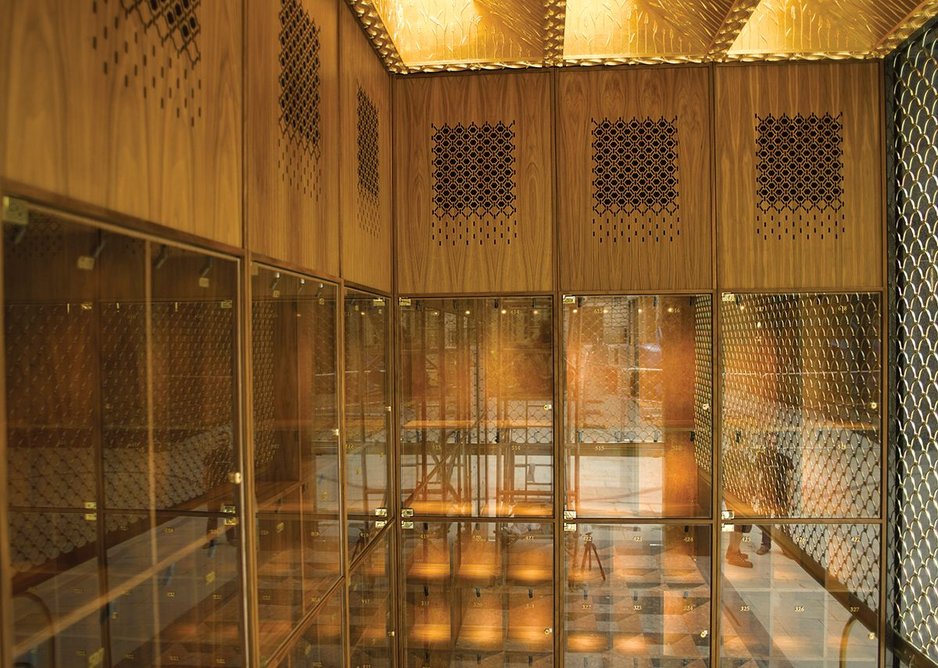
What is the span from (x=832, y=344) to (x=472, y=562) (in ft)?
7.22

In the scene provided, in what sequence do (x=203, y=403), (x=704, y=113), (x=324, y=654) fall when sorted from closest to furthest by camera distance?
1. (x=203, y=403)
2. (x=324, y=654)
3. (x=704, y=113)

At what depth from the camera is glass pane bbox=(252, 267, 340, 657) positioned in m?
1.86

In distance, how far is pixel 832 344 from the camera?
3.33m

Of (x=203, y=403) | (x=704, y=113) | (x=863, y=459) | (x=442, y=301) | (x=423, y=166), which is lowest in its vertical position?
(x=863, y=459)

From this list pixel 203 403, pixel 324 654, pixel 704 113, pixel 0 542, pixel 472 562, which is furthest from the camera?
pixel 472 562

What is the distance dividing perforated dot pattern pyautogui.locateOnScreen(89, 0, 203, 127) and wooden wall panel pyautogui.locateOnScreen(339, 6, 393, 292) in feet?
Answer: 3.47

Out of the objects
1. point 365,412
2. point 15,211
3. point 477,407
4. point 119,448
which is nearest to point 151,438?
point 119,448

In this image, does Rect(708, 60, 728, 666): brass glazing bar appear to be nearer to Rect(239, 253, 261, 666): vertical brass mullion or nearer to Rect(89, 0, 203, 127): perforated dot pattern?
Rect(239, 253, 261, 666): vertical brass mullion

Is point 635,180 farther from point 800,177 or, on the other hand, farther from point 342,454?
point 342,454

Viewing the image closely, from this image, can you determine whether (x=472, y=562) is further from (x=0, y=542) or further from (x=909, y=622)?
(x=0, y=542)

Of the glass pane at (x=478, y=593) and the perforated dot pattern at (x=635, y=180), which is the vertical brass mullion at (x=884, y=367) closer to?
the perforated dot pattern at (x=635, y=180)

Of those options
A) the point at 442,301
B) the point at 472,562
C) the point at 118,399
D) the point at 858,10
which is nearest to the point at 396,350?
the point at 442,301

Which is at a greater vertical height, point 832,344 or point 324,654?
point 832,344

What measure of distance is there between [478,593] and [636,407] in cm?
132
